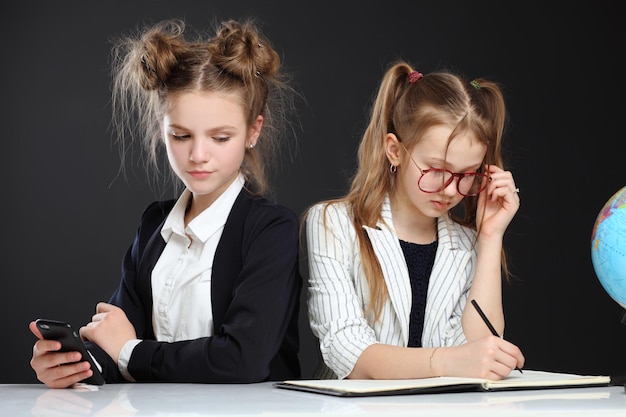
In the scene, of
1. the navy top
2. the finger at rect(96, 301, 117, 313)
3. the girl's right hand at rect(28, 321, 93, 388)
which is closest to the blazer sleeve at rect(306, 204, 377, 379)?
the navy top

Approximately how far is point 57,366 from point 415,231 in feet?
3.04

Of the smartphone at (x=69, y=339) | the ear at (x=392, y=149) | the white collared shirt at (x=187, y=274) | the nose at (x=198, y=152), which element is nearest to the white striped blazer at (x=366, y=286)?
the ear at (x=392, y=149)

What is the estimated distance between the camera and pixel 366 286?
2291mm

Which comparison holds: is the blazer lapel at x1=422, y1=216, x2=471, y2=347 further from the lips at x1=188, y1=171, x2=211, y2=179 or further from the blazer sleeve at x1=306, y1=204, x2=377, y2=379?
the lips at x1=188, y1=171, x2=211, y2=179

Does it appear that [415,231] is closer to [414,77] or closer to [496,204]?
[496,204]

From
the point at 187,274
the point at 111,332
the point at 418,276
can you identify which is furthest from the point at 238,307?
the point at 418,276

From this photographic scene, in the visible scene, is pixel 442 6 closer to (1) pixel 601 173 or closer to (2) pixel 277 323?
(1) pixel 601 173

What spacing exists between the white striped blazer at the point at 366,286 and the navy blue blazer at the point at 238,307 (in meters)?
0.08

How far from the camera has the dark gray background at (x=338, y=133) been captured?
419 centimetres

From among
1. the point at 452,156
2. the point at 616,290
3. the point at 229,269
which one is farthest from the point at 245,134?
the point at 616,290

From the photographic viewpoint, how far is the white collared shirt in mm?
2156

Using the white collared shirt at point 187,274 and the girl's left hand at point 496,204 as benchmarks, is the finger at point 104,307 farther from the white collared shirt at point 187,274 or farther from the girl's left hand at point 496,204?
the girl's left hand at point 496,204

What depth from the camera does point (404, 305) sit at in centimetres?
227

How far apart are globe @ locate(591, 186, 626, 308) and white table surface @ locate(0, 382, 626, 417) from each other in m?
0.26
